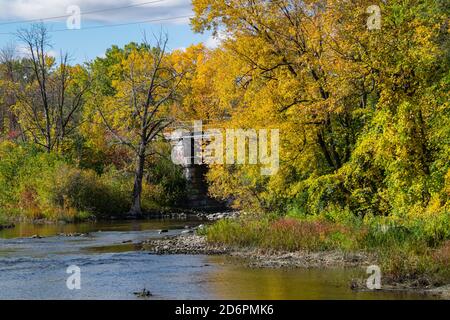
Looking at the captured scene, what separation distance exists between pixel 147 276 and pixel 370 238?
6895 mm

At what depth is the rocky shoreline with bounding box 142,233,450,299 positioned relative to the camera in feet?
58.2

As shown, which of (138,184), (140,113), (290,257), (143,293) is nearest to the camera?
(143,293)

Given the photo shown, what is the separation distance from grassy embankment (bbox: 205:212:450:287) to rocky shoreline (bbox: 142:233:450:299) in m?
0.30

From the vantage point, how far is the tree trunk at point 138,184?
155ft

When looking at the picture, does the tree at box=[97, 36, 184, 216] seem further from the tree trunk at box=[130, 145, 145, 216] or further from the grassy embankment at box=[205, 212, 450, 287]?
the grassy embankment at box=[205, 212, 450, 287]

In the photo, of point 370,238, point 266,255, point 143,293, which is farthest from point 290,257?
point 143,293

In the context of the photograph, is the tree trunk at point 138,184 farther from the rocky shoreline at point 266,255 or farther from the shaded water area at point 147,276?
the rocky shoreline at point 266,255

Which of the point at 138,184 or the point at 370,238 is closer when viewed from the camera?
the point at 370,238

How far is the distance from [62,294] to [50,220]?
26.2 m

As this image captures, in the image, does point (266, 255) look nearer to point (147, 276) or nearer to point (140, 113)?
point (147, 276)

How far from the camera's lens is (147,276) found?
20.5 meters

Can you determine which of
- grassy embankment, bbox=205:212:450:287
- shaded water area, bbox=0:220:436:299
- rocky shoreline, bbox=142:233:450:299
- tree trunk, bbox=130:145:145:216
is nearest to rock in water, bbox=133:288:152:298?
shaded water area, bbox=0:220:436:299

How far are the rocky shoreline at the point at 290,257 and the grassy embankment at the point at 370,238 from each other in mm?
298

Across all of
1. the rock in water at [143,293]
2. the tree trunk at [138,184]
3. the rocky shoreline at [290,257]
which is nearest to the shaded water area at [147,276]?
the rock in water at [143,293]
